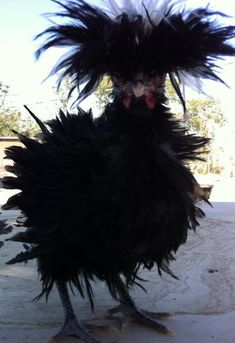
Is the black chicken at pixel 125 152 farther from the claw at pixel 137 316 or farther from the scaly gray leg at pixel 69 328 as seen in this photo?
the claw at pixel 137 316

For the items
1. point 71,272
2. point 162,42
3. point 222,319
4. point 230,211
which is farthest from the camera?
point 230,211

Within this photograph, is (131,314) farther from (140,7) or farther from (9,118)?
(9,118)

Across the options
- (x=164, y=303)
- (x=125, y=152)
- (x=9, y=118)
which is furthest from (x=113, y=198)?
(x=9, y=118)

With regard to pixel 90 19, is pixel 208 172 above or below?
below

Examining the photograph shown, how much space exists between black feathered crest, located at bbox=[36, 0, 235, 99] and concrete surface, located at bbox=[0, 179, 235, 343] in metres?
1.55

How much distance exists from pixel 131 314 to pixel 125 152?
4.25 feet

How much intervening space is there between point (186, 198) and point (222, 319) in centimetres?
101

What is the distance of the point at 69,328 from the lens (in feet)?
10.3

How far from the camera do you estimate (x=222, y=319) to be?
10.8ft

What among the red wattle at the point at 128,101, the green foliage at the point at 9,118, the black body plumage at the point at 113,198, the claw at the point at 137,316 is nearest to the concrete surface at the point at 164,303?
the claw at the point at 137,316

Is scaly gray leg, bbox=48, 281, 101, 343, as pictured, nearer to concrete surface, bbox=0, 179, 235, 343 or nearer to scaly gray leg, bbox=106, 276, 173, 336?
concrete surface, bbox=0, 179, 235, 343

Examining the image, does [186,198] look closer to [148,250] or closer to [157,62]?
[148,250]

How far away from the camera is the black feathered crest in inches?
99.5

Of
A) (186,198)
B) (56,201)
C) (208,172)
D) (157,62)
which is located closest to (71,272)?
(56,201)
